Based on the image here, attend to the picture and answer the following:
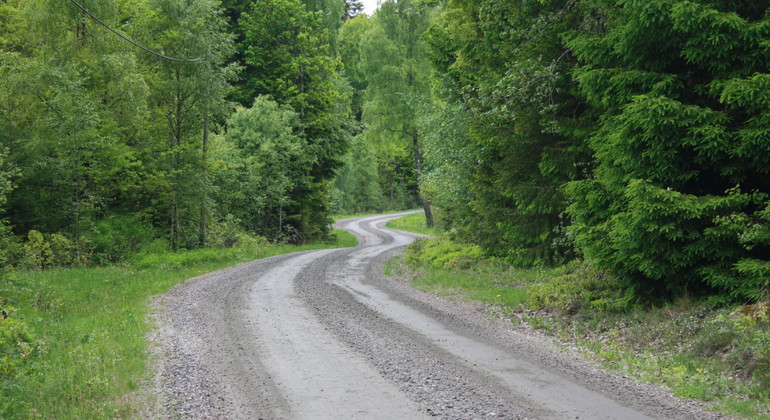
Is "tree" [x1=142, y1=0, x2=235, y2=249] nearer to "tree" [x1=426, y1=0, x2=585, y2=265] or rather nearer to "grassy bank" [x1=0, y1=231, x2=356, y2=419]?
"grassy bank" [x1=0, y1=231, x2=356, y2=419]

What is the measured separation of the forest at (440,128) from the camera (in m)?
7.34

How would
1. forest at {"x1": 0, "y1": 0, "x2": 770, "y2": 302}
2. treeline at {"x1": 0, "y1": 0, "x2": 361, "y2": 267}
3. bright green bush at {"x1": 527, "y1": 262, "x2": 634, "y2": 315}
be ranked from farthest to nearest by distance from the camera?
treeline at {"x1": 0, "y1": 0, "x2": 361, "y2": 267}
bright green bush at {"x1": 527, "y1": 262, "x2": 634, "y2": 315}
forest at {"x1": 0, "y1": 0, "x2": 770, "y2": 302}

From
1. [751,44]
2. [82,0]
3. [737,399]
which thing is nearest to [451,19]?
[751,44]

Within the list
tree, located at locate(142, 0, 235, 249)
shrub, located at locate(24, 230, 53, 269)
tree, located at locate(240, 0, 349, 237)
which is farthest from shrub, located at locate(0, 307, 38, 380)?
tree, located at locate(240, 0, 349, 237)

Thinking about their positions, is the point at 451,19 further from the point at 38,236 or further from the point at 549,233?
the point at 38,236

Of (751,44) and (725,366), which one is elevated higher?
(751,44)

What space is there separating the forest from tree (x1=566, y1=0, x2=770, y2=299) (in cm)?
3

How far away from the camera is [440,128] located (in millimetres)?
18844

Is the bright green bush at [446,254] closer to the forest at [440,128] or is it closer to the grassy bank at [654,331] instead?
the forest at [440,128]

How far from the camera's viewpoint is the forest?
7.34 m

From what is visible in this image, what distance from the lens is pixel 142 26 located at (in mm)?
20391

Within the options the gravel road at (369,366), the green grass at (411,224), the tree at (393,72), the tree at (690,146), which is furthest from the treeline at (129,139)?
the green grass at (411,224)

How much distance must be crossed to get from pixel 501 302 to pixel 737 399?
5757 mm

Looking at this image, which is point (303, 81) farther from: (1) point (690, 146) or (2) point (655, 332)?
(2) point (655, 332)
